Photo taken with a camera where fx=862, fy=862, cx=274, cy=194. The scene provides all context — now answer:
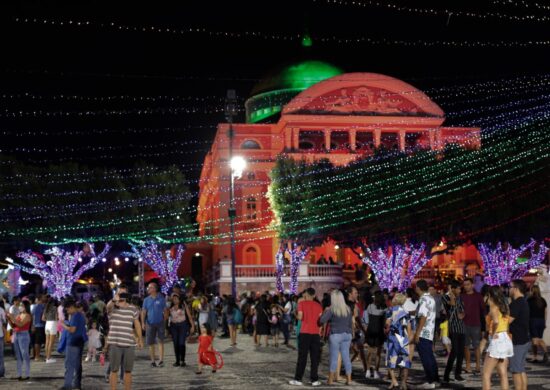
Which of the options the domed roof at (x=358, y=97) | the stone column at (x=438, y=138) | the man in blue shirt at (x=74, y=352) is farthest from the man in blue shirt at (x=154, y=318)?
the stone column at (x=438, y=138)

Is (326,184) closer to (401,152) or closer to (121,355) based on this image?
(401,152)

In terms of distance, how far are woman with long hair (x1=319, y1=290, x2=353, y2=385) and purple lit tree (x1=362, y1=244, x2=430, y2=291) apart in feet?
89.2

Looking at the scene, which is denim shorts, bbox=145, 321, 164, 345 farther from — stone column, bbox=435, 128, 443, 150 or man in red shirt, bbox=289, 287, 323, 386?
stone column, bbox=435, 128, 443, 150

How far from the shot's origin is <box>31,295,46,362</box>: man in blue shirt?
815 inches

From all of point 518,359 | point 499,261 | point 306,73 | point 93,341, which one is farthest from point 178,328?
point 306,73

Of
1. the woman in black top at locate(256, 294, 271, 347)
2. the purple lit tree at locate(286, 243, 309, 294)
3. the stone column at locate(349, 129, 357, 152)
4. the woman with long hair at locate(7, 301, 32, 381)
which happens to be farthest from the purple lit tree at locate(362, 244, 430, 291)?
the woman with long hair at locate(7, 301, 32, 381)

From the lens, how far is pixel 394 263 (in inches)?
1651

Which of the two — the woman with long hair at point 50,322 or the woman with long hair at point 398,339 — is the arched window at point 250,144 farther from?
the woman with long hair at point 398,339

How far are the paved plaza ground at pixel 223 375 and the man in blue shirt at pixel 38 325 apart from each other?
647 millimetres

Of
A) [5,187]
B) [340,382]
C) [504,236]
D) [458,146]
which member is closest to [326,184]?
[458,146]

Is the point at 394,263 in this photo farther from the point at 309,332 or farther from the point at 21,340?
the point at 21,340

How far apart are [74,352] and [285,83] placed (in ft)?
184

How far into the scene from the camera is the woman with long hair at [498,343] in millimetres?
11133

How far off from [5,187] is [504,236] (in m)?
24.3
